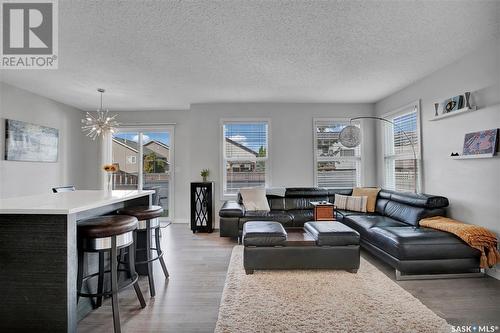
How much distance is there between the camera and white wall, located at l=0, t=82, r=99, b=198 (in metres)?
4.15

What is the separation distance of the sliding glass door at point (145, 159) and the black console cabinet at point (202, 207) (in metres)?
1.23

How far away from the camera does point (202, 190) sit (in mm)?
5191

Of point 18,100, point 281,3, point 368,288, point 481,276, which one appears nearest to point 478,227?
point 481,276

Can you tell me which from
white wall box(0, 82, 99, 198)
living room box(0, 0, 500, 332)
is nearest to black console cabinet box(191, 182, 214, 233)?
living room box(0, 0, 500, 332)

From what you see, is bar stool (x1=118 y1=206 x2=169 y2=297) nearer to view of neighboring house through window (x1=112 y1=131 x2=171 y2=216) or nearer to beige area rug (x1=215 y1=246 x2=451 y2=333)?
beige area rug (x1=215 y1=246 x2=451 y2=333)

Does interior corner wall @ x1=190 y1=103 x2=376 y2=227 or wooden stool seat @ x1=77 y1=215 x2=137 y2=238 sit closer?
Result: wooden stool seat @ x1=77 y1=215 x2=137 y2=238

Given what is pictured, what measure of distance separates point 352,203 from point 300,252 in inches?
84.8

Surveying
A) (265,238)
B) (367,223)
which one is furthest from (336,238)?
(367,223)

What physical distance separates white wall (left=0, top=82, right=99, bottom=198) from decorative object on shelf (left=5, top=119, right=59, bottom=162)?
0.08 meters

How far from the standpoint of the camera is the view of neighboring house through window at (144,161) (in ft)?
20.0

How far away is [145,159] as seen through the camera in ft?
20.1

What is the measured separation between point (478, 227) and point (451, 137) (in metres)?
1.26

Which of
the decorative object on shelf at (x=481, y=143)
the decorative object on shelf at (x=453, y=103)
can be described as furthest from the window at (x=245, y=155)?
the decorative object on shelf at (x=481, y=143)
